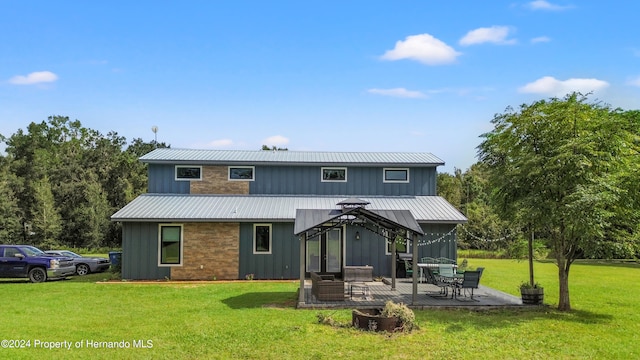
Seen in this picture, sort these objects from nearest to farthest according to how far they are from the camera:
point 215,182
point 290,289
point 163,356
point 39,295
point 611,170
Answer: point 163,356
point 611,170
point 39,295
point 290,289
point 215,182

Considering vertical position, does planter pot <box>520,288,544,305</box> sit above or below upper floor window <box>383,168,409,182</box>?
below

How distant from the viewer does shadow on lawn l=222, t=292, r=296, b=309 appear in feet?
42.9

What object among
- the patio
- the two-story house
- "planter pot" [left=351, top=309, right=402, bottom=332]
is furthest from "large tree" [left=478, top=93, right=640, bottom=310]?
the two-story house

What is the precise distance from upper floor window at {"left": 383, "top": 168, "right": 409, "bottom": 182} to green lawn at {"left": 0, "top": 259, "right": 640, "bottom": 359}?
828cm

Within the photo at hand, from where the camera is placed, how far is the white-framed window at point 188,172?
70.5 ft

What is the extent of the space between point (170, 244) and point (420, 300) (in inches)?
394

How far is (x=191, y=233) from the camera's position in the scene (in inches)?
741

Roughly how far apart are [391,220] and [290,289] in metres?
4.75

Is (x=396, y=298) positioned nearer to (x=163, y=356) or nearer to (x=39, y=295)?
(x=163, y=356)

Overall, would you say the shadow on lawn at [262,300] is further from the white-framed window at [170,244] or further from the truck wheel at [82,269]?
the truck wheel at [82,269]

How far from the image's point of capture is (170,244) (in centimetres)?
1889

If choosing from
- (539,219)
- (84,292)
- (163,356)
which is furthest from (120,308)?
(539,219)

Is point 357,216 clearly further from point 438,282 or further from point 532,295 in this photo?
point 532,295

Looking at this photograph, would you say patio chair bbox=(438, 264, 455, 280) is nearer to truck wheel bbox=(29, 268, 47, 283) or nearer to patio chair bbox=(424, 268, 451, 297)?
patio chair bbox=(424, 268, 451, 297)
